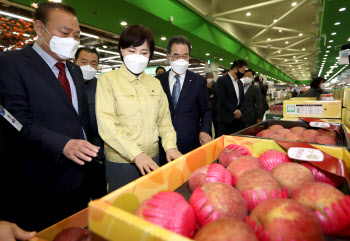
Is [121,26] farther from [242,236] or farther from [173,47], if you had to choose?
[242,236]

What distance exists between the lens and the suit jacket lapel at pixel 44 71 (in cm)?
120

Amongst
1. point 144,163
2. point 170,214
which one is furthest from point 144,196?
point 144,163

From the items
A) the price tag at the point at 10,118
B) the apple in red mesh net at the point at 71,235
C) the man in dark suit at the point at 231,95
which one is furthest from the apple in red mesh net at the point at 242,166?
the man in dark suit at the point at 231,95

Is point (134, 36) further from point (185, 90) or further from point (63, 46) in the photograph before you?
point (185, 90)

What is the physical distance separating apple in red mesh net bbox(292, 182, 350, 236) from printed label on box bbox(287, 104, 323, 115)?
2.04 m

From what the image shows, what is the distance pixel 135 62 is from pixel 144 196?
97cm

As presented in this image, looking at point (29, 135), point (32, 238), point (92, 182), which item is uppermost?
point (29, 135)

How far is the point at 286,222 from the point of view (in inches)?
18.9

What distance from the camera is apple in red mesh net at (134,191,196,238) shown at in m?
0.51

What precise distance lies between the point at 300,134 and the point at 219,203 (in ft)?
4.00

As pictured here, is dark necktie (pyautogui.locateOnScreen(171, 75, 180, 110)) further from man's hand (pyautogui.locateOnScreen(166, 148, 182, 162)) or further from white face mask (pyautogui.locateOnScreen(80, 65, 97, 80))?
white face mask (pyautogui.locateOnScreen(80, 65, 97, 80))

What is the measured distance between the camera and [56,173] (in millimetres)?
1252

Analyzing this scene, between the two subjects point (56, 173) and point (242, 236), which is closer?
Result: point (242, 236)

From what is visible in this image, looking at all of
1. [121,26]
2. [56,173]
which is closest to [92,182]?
[56,173]
